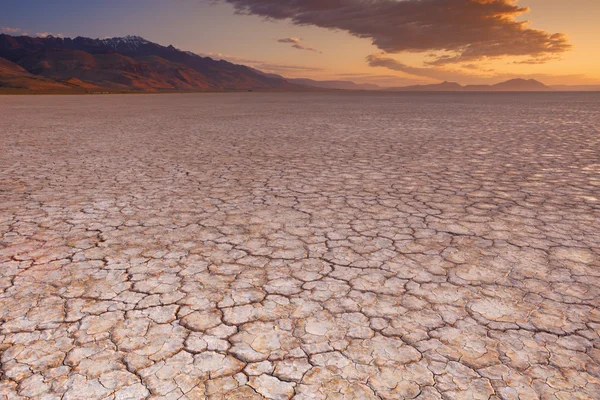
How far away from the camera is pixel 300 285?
2424 mm

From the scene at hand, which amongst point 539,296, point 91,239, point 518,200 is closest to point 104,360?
point 91,239

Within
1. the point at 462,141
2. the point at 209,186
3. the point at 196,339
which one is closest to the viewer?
the point at 196,339

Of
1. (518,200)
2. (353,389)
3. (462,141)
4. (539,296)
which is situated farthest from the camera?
(462,141)

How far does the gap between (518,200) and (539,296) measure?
Result: 2109mm

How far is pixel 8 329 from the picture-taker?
1.98m

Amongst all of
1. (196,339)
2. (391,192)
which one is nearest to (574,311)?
(196,339)

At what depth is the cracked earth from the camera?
1.67m

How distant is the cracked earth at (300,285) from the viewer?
1.67m

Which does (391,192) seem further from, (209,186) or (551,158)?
(551,158)

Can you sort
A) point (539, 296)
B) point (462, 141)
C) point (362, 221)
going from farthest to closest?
point (462, 141)
point (362, 221)
point (539, 296)

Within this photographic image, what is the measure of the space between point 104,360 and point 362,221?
2.27m

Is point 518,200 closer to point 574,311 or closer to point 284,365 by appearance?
point 574,311

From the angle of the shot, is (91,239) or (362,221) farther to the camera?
(362,221)

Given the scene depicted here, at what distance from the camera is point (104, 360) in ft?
5.76
